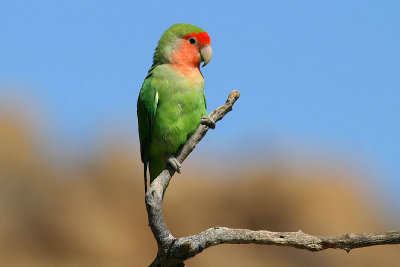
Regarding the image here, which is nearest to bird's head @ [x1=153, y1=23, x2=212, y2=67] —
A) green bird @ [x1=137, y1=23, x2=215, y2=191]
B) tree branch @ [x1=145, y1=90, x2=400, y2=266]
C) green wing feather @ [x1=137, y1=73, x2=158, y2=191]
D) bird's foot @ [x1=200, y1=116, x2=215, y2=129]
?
green bird @ [x1=137, y1=23, x2=215, y2=191]

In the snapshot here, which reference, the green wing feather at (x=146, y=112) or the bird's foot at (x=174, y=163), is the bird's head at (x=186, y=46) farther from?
the bird's foot at (x=174, y=163)

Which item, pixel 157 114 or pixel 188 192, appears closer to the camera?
pixel 157 114

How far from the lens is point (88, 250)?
13.9m

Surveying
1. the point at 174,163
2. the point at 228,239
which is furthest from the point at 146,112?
the point at 228,239

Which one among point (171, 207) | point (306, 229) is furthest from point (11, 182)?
point (306, 229)

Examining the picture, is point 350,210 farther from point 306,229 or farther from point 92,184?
point 92,184

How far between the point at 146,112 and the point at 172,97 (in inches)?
11.8

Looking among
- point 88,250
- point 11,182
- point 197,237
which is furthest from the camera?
point 11,182

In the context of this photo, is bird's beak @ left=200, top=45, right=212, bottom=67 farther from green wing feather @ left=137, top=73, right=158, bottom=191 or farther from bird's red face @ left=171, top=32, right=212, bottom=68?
green wing feather @ left=137, top=73, right=158, bottom=191

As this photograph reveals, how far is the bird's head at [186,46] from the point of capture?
6598mm

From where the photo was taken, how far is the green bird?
20.7ft

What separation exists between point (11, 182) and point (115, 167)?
2.40 metres

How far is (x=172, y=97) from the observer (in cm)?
634

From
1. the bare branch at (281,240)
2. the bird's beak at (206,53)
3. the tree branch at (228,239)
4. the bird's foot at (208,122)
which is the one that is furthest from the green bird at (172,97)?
the bare branch at (281,240)
